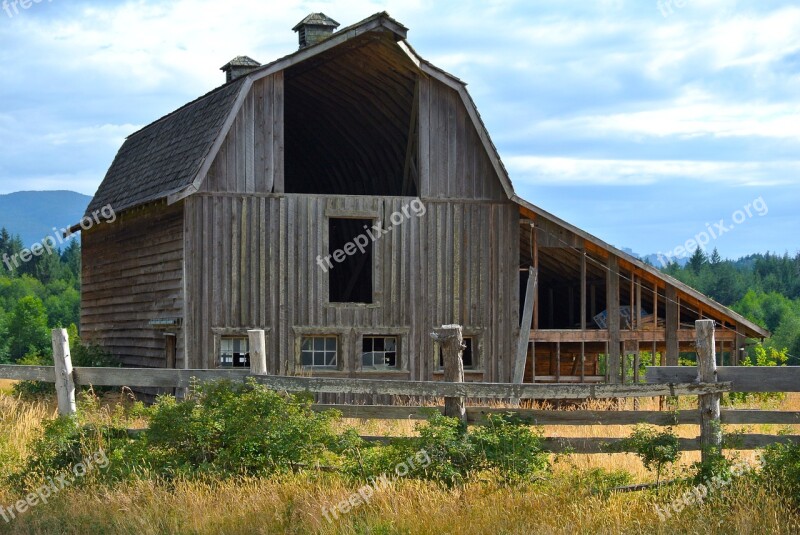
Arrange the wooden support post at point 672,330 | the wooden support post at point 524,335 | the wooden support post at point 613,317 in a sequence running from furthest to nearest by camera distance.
→ the wooden support post at point 672,330 → the wooden support post at point 613,317 → the wooden support post at point 524,335

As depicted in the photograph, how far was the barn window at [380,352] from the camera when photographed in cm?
2280

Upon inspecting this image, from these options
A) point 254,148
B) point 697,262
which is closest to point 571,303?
point 254,148

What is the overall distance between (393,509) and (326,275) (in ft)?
39.9

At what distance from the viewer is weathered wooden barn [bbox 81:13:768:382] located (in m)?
21.9

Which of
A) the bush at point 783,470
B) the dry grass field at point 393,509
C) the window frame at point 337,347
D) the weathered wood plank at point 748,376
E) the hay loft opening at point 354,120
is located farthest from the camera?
the hay loft opening at point 354,120

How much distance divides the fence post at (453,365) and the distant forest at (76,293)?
7703 centimetres

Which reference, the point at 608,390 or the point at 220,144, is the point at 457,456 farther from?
the point at 220,144

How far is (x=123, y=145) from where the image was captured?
3247cm

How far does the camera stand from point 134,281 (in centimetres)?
2558

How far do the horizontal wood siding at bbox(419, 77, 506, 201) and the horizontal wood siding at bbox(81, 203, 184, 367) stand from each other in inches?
214

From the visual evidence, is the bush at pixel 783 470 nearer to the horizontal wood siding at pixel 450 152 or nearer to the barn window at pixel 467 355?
the barn window at pixel 467 355

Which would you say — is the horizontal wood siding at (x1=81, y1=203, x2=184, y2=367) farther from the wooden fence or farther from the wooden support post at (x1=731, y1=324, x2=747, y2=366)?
the wooden support post at (x1=731, y1=324, x2=747, y2=366)

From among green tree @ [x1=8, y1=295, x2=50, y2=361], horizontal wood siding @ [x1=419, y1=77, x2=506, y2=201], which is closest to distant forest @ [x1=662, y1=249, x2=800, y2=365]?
green tree @ [x1=8, y1=295, x2=50, y2=361]

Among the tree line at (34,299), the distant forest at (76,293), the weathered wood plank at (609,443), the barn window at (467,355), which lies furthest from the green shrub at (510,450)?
the distant forest at (76,293)
